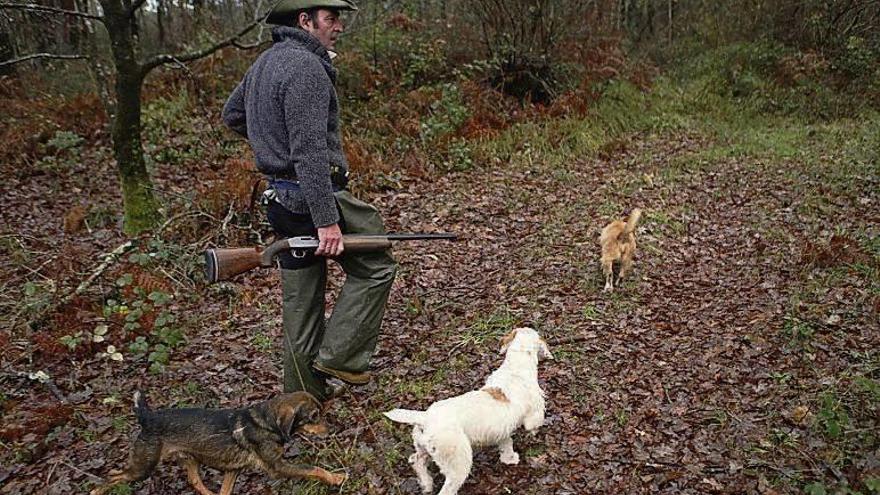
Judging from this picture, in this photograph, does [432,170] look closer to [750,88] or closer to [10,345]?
[10,345]

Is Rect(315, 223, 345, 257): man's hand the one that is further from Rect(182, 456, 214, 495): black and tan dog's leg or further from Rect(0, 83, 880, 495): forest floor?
Rect(182, 456, 214, 495): black and tan dog's leg

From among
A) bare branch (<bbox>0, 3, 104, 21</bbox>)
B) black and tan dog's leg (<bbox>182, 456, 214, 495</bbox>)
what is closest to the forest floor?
black and tan dog's leg (<bbox>182, 456, 214, 495</bbox>)

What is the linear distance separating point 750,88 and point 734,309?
1112 centimetres

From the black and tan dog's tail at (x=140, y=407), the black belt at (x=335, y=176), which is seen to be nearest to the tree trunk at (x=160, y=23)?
the black belt at (x=335, y=176)

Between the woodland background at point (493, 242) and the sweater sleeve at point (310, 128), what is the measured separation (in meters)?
1.41

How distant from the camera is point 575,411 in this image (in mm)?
4473

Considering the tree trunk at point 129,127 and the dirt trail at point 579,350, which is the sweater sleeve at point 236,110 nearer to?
the dirt trail at point 579,350

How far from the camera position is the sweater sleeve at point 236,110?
414 cm

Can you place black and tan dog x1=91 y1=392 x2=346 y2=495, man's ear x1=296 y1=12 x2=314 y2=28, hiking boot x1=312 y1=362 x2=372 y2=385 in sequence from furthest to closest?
hiking boot x1=312 y1=362 x2=372 y2=385 < man's ear x1=296 y1=12 x2=314 y2=28 < black and tan dog x1=91 y1=392 x2=346 y2=495

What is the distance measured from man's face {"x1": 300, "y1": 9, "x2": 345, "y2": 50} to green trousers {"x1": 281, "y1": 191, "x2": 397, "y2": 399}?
3.43 feet

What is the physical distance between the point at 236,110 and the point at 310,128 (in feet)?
3.25

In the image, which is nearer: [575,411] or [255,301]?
[575,411]

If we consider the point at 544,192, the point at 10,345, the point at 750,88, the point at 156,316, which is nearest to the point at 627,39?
the point at 750,88

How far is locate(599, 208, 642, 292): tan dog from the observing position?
6.26m
